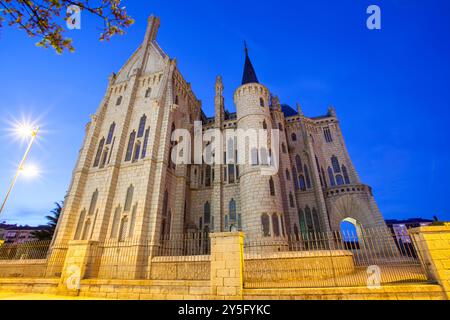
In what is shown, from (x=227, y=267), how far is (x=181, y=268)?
7.45 metres

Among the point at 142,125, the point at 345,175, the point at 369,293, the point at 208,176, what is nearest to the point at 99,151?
the point at 142,125

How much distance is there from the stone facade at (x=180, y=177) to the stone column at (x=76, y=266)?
225 inches

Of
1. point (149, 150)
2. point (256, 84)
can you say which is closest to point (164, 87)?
point (149, 150)

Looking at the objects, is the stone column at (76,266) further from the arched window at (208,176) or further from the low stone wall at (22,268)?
the arched window at (208,176)

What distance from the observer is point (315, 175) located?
22578 mm

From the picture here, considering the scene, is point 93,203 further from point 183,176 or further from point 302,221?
point 302,221

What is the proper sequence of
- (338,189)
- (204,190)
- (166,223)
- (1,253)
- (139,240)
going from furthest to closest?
(204,190), (338,189), (166,223), (1,253), (139,240)

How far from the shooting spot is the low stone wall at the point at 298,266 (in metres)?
10.4

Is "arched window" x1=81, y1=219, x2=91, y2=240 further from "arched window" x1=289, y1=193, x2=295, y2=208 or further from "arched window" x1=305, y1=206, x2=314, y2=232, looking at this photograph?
"arched window" x1=305, y1=206, x2=314, y2=232

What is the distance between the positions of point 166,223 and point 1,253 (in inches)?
498

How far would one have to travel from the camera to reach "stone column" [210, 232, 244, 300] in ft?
21.8

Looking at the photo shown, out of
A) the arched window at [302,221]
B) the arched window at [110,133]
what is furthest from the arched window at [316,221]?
the arched window at [110,133]

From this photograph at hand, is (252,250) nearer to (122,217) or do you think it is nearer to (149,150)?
(122,217)

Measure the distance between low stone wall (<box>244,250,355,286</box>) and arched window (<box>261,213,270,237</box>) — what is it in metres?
5.13
